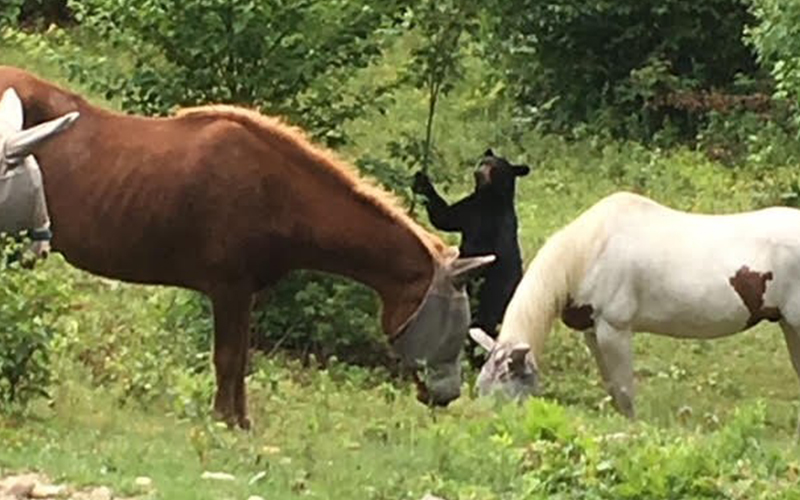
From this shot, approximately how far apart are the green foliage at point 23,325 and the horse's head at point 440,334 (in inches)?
73.0

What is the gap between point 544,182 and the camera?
64.2 feet

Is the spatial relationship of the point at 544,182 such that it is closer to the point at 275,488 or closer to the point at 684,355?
the point at 684,355

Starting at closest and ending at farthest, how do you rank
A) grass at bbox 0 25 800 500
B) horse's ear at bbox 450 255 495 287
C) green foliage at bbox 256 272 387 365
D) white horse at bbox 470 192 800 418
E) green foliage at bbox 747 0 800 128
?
1. grass at bbox 0 25 800 500
2. horse's ear at bbox 450 255 495 287
3. white horse at bbox 470 192 800 418
4. green foliage at bbox 256 272 387 365
5. green foliage at bbox 747 0 800 128

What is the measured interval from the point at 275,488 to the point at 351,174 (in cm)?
240

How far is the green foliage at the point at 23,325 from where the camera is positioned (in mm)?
8344

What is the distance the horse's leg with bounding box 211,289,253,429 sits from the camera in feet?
30.7

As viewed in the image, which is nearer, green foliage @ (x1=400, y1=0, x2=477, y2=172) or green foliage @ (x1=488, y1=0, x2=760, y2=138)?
green foliage @ (x1=400, y1=0, x2=477, y2=172)

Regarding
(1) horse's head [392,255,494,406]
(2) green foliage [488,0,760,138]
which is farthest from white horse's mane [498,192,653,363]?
(2) green foliage [488,0,760,138]

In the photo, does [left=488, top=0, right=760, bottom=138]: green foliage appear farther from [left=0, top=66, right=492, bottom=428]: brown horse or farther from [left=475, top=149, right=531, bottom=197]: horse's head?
[left=0, top=66, right=492, bottom=428]: brown horse

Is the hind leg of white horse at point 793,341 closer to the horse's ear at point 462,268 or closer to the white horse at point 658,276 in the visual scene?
the white horse at point 658,276

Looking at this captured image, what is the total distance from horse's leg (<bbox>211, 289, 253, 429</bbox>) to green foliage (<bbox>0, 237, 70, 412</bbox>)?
90 centimetres

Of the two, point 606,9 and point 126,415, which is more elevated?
point 606,9

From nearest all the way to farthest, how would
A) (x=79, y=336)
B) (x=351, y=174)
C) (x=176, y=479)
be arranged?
(x=176, y=479) < (x=351, y=174) < (x=79, y=336)

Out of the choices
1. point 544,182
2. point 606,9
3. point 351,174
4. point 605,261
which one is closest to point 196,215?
point 351,174
